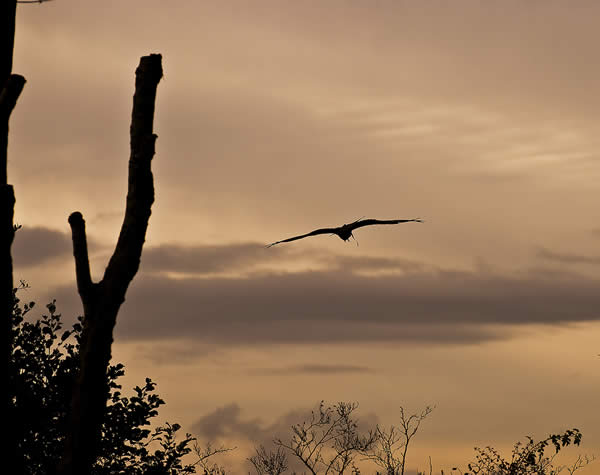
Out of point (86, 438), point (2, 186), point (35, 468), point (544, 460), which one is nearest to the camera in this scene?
point (86, 438)

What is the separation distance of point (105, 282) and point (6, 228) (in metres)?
1.50

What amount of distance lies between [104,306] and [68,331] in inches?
414

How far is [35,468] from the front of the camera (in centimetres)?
2114

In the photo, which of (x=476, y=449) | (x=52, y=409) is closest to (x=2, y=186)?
(x=52, y=409)

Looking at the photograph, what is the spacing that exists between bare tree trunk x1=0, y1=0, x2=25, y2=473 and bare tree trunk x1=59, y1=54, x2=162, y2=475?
78cm

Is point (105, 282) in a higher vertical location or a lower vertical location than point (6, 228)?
lower

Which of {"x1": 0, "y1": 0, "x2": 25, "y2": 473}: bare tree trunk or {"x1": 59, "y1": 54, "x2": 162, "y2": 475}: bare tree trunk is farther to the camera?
{"x1": 0, "y1": 0, "x2": 25, "y2": 473}: bare tree trunk

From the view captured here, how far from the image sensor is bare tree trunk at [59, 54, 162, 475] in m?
12.1

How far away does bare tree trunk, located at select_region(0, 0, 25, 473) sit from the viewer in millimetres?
12391

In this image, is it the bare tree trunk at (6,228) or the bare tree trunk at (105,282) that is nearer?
the bare tree trunk at (105,282)

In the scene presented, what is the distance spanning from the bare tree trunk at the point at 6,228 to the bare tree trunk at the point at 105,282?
78cm

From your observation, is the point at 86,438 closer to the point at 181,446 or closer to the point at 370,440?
the point at 181,446

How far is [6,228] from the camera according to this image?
12867mm

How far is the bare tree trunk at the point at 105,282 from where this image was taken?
1212cm
